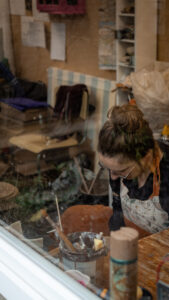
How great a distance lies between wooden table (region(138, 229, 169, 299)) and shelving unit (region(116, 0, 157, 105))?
1.35m

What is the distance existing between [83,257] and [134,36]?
1.98m

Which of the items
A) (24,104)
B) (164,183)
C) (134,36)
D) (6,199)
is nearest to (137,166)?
(164,183)

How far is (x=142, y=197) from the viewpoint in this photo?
138 cm

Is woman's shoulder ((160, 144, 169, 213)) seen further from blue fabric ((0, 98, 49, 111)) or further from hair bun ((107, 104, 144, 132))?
blue fabric ((0, 98, 49, 111))

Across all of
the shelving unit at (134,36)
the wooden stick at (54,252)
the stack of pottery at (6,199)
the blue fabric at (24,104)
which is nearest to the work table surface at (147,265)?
the wooden stick at (54,252)

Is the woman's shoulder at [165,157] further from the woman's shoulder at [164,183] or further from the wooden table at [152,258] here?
the wooden table at [152,258]

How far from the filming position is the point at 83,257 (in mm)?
1043

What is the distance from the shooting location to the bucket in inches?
39.9

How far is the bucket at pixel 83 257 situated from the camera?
39.9 inches

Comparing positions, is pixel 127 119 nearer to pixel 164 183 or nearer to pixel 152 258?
pixel 164 183

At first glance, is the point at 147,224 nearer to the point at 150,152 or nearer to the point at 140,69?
the point at 150,152

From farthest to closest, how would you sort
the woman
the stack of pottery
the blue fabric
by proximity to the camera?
the blue fabric → the stack of pottery → the woman

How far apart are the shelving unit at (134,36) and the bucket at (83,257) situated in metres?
1.43

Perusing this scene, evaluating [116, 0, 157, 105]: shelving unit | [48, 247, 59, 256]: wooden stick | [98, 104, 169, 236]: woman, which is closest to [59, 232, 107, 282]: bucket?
[48, 247, 59, 256]: wooden stick
